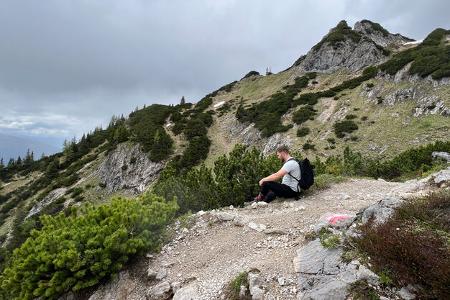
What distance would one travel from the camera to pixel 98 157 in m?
70.4

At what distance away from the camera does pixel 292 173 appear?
423 inches

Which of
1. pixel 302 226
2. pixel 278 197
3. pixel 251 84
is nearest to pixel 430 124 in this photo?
pixel 278 197

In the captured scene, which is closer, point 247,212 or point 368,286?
point 368,286

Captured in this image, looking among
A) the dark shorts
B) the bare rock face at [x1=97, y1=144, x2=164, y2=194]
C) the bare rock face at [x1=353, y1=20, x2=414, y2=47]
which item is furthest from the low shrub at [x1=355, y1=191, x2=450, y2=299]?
the bare rock face at [x1=353, y1=20, x2=414, y2=47]

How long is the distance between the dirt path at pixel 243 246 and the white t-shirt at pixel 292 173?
49 centimetres

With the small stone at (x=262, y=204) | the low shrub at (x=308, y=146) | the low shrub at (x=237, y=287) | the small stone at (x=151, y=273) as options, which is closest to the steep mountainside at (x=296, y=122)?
the low shrub at (x=308, y=146)

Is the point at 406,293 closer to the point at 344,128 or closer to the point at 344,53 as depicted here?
the point at 344,128

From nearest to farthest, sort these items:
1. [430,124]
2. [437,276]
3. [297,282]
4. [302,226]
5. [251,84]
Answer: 1. [437,276]
2. [297,282]
3. [302,226]
4. [430,124]
5. [251,84]

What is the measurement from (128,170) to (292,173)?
154 feet

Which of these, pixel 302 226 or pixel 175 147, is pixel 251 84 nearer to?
pixel 175 147

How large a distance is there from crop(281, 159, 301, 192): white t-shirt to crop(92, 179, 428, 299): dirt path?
49 cm

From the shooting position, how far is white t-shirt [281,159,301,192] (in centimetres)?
1055

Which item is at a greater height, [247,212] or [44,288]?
[247,212]

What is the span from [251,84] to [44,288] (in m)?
77.4
